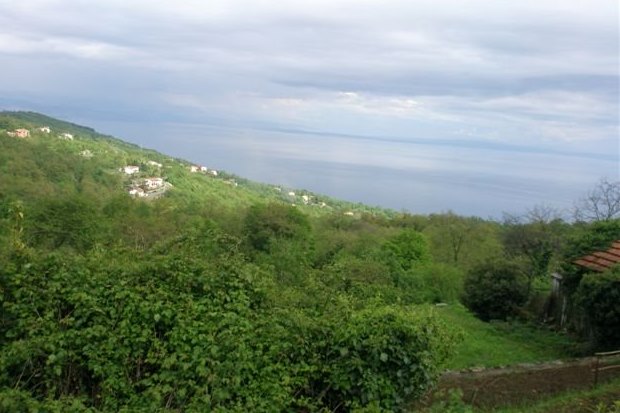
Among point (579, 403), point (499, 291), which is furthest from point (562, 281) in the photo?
point (579, 403)

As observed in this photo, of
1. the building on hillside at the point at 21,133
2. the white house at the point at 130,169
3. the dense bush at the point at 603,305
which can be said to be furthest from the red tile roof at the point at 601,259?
the white house at the point at 130,169

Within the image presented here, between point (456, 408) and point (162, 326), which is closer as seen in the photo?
point (456, 408)

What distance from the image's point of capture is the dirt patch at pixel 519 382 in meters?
8.76

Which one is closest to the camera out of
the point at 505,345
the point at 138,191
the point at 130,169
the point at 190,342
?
the point at 190,342

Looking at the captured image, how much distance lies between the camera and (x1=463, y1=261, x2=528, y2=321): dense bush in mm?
20422

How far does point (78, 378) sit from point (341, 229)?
42.9 metres

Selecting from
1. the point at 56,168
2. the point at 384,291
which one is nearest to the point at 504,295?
the point at 384,291

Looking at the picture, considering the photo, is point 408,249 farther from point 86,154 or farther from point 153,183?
point 86,154

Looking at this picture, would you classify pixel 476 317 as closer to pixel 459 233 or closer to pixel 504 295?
pixel 504 295

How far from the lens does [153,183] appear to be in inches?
2601

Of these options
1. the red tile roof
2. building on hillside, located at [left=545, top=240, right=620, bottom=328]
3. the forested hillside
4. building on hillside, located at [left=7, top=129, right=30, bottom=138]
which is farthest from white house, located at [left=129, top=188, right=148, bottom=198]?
the forested hillside

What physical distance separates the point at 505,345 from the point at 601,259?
12.2ft

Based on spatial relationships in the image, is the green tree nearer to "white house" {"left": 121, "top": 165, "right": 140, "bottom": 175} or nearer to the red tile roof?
the red tile roof

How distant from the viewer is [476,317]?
2105cm
